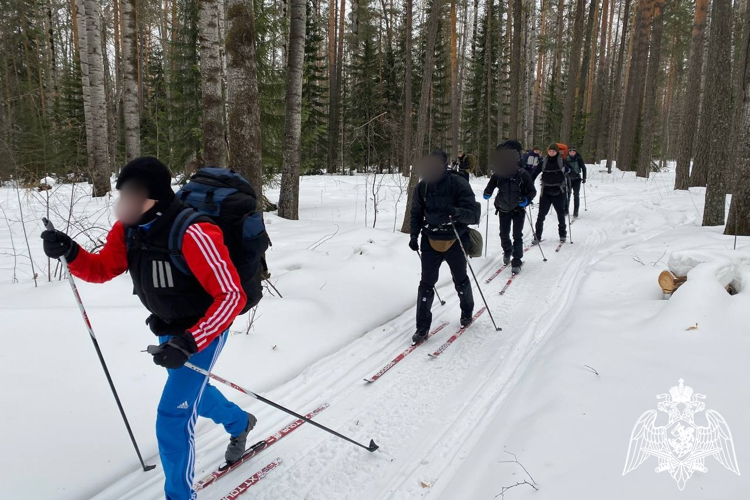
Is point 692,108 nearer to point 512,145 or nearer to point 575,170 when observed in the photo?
point 575,170

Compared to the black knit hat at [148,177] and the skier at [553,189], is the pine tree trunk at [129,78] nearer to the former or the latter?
the skier at [553,189]

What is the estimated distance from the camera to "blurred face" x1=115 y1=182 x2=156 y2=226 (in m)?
2.17

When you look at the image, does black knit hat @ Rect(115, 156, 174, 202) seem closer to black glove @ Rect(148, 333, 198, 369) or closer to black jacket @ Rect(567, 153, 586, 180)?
black glove @ Rect(148, 333, 198, 369)

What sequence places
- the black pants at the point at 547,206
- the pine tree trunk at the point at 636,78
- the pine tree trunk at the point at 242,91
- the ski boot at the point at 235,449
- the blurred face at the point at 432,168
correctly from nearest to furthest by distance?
the ski boot at the point at 235,449, the blurred face at the point at 432,168, the pine tree trunk at the point at 242,91, the black pants at the point at 547,206, the pine tree trunk at the point at 636,78

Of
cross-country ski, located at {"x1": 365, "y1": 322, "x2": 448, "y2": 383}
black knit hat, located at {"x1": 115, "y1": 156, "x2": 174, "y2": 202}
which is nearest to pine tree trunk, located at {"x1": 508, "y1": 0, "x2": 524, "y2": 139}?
cross-country ski, located at {"x1": 365, "y1": 322, "x2": 448, "y2": 383}

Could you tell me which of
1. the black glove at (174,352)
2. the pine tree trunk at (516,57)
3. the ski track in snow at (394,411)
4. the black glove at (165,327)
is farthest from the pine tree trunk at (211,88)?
the pine tree trunk at (516,57)

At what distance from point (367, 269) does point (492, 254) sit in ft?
11.4

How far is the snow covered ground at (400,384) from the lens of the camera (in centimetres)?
278

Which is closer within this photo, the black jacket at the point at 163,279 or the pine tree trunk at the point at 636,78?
the black jacket at the point at 163,279

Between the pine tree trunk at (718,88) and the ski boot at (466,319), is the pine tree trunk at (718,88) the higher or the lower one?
the higher one

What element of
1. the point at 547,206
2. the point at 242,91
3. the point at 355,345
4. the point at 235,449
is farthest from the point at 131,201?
the point at 547,206

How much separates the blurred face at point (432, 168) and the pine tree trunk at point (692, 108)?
44.2 ft

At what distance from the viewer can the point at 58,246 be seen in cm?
238

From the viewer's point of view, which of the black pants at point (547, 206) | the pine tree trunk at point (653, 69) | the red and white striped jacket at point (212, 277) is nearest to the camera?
the red and white striped jacket at point (212, 277)
